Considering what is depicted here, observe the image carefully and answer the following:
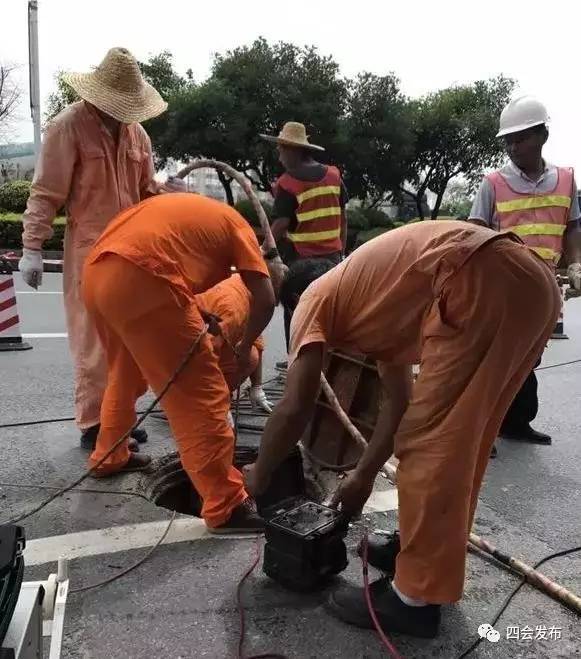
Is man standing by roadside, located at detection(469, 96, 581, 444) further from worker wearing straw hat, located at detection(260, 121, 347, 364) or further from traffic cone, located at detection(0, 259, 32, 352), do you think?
traffic cone, located at detection(0, 259, 32, 352)

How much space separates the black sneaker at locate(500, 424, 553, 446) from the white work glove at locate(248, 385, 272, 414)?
1.62m

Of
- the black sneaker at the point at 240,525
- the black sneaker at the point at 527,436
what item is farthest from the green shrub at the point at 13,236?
the black sneaker at the point at 240,525

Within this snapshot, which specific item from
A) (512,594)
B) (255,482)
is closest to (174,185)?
(255,482)

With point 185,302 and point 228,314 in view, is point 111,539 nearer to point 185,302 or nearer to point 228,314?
point 185,302

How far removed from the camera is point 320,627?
210 cm

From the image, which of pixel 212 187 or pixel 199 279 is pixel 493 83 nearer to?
pixel 212 187

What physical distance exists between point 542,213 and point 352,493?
2.32 metres

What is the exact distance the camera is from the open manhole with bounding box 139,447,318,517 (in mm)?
3156

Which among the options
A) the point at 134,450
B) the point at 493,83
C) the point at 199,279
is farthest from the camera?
the point at 493,83

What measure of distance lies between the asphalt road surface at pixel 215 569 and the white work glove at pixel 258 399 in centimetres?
71

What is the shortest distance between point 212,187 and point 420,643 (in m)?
38.1

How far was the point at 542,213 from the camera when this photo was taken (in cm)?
383

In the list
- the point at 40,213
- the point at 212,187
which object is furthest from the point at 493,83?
the point at 40,213

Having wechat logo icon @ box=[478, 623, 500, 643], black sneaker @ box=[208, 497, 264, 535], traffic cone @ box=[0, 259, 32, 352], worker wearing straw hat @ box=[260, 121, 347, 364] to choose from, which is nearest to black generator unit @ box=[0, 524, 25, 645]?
black sneaker @ box=[208, 497, 264, 535]
